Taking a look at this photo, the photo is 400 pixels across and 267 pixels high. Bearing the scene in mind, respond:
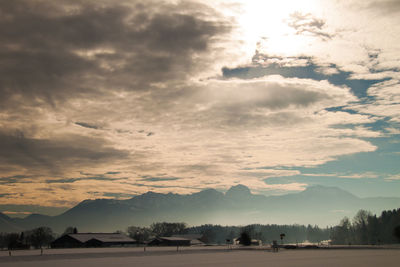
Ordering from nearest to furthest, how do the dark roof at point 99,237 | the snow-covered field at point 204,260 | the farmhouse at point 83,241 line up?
the snow-covered field at point 204,260 < the farmhouse at point 83,241 < the dark roof at point 99,237

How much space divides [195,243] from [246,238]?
43743 millimetres

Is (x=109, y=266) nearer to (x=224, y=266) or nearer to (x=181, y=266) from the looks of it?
(x=181, y=266)

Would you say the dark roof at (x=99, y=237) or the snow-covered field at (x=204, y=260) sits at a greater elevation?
the dark roof at (x=99, y=237)

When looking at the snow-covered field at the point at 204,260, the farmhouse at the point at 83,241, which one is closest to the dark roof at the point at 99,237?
the farmhouse at the point at 83,241

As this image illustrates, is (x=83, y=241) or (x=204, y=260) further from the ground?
(x=83, y=241)

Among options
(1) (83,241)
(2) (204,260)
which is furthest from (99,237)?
(2) (204,260)

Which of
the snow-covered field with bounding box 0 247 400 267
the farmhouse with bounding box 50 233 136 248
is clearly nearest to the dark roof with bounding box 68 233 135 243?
the farmhouse with bounding box 50 233 136 248

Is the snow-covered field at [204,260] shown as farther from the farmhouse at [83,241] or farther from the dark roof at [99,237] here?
the dark roof at [99,237]

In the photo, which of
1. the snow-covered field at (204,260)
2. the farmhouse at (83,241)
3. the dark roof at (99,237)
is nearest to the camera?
the snow-covered field at (204,260)

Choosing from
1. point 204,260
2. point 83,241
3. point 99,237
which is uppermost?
point 99,237

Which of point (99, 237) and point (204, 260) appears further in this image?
point (99, 237)

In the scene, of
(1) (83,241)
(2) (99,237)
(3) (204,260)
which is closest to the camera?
(3) (204,260)

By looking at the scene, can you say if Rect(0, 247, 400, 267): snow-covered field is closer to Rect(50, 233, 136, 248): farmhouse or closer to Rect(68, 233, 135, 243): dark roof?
Rect(50, 233, 136, 248): farmhouse

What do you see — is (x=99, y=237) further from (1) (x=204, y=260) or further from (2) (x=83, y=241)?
(1) (x=204, y=260)
